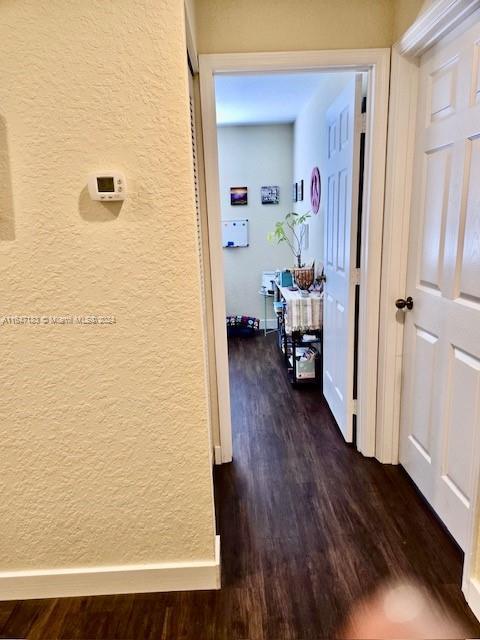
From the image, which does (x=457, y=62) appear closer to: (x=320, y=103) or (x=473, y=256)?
(x=473, y=256)

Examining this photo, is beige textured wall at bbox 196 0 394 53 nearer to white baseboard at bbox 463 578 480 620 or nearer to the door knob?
the door knob

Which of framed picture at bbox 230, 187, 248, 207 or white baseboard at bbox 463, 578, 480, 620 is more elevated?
framed picture at bbox 230, 187, 248, 207

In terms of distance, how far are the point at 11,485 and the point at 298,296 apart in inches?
93.4

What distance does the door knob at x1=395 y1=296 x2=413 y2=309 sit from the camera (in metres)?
1.99

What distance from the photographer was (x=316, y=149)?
3506 mm

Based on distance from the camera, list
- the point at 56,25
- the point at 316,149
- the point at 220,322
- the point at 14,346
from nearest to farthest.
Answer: the point at 56,25 < the point at 14,346 < the point at 220,322 < the point at 316,149

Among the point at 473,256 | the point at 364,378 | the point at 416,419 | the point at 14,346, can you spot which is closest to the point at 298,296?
the point at 364,378

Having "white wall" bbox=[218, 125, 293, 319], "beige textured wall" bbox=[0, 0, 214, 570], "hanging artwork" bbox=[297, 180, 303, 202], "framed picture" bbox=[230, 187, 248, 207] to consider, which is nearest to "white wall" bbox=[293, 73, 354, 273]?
"hanging artwork" bbox=[297, 180, 303, 202]

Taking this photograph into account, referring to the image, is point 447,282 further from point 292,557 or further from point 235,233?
point 235,233

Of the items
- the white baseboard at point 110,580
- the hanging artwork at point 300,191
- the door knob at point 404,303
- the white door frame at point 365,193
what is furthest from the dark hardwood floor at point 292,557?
the hanging artwork at point 300,191

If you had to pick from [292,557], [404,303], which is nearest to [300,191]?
[404,303]

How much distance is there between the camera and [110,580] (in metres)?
Answer: 1.54

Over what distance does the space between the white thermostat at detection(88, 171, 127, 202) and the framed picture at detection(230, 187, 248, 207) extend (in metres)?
3.83

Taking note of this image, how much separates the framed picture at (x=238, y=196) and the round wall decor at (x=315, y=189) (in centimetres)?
131
